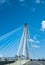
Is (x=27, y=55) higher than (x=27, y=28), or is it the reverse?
(x=27, y=28)

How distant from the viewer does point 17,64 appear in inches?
1181

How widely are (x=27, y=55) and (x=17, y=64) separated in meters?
16.4

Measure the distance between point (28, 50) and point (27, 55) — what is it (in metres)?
1.23

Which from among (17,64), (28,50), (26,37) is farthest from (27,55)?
(17,64)

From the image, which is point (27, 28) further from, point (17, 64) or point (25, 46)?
point (17, 64)

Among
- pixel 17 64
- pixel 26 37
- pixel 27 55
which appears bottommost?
pixel 17 64

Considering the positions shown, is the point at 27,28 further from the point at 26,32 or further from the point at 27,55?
the point at 27,55

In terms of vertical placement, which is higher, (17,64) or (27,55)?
(27,55)

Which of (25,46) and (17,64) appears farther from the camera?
(25,46)

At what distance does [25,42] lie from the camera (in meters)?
45.3

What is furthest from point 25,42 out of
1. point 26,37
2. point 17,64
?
point 17,64

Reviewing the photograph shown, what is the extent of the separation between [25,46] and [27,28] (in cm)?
406

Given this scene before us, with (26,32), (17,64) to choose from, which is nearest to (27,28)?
(26,32)

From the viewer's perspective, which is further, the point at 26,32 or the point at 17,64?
the point at 26,32
